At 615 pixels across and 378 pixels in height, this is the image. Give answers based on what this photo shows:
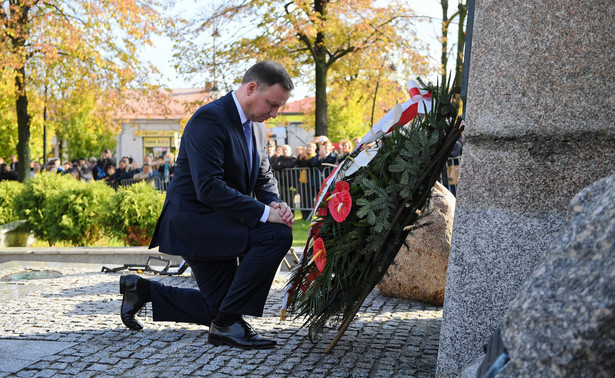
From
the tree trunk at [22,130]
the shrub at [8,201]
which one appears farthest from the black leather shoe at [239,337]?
the tree trunk at [22,130]

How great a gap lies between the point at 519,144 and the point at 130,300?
3.03 meters

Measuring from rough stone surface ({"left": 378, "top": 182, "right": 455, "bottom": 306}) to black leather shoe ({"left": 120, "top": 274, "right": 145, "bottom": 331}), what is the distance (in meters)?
2.25

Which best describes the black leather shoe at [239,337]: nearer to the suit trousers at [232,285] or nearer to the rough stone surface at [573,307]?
the suit trousers at [232,285]

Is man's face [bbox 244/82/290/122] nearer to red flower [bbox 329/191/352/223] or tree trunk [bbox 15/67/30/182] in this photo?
red flower [bbox 329/191/352/223]

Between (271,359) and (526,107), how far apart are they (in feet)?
7.09

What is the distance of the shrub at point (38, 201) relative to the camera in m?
12.5

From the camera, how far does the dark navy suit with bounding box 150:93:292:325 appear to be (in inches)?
179

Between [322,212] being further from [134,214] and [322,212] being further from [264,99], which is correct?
[134,214]

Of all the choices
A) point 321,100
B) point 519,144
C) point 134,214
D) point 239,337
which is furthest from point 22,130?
point 519,144

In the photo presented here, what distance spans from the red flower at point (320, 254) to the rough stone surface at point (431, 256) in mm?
1849

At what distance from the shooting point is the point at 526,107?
340cm

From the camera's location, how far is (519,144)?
11.2ft

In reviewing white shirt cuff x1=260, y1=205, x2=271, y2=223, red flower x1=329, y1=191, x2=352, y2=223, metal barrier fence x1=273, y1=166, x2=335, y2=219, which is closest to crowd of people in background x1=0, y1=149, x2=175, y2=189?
metal barrier fence x1=273, y1=166, x2=335, y2=219

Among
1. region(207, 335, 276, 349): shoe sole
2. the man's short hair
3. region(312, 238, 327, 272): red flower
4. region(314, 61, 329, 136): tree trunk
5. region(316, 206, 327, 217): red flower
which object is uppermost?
region(314, 61, 329, 136): tree trunk
